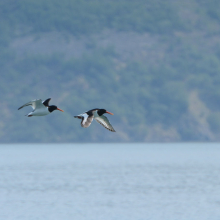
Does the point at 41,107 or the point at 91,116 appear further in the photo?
the point at 41,107

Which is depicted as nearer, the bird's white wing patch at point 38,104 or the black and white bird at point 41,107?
the black and white bird at point 41,107

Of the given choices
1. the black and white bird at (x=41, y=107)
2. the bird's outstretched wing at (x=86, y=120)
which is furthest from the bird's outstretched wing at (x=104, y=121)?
the bird's outstretched wing at (x=86, y=120)

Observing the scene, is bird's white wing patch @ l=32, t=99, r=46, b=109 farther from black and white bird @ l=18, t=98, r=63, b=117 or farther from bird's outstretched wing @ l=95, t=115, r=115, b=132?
bird's outstretched wing @ l=95, t=115, r=115, b=132

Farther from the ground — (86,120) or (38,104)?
(38,104)

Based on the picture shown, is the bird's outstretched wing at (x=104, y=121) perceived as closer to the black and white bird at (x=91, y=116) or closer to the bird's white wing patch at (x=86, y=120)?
the black and white bird at (x=91, y=116)

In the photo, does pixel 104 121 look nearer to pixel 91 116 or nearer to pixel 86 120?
pixel 91 116
